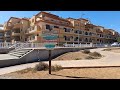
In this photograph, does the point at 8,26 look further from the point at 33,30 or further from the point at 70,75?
the point at 70,75

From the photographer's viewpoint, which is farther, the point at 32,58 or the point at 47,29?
the point at 47,29

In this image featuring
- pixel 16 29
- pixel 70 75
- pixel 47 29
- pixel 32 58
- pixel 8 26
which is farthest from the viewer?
pixel 8 26

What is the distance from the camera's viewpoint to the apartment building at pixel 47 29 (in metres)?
47.2

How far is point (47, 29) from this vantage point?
47312mm

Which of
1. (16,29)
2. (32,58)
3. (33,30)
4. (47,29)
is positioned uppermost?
(16,29)

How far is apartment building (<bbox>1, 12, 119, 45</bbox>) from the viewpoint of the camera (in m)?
47.2

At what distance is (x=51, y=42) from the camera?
1286cm

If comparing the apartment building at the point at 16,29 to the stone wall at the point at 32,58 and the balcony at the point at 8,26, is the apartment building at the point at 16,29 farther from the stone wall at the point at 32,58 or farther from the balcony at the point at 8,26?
the stone wall at the point at 32,58

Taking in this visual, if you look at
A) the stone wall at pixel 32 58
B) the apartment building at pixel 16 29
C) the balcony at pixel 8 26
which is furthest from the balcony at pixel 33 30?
the stone wall at pixel 32 58

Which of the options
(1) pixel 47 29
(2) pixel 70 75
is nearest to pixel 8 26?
(1) pixel 47 29

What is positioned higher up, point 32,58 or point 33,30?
point 33,30
